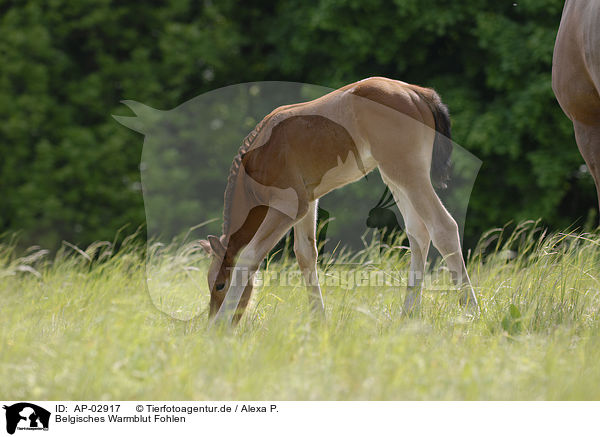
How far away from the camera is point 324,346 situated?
2.97 metres

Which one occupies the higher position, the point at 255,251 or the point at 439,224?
the point at 439,224

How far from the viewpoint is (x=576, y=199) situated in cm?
981

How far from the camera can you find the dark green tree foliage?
353 inches

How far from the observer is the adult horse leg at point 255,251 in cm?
383

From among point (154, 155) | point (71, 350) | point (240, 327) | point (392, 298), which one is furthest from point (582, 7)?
point (154, 155)

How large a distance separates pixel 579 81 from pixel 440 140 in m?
1.02

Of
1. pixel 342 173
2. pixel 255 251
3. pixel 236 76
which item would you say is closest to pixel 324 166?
pixel 342 173

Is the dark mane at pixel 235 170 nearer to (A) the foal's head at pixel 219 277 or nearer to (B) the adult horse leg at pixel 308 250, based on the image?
(A) the foal's head at pixel 219 277

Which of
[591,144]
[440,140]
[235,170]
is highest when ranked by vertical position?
[591,144]

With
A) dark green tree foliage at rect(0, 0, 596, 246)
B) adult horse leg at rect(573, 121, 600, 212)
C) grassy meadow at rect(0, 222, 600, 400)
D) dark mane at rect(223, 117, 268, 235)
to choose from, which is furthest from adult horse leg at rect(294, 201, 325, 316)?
dark green tree foliage at rect(0, 0, 596, 246)

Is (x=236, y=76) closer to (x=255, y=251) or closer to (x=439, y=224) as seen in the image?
(x=255, y=251)

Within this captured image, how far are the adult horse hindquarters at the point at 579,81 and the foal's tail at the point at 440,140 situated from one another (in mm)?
831
